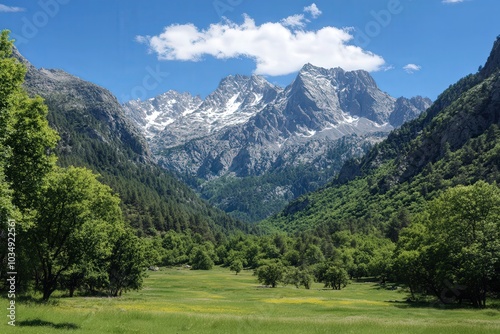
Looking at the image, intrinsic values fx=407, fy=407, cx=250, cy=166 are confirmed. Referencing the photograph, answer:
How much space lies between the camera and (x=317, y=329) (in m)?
34.9

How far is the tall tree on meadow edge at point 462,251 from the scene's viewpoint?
57.9 meters

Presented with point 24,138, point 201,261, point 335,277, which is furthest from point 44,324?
point 201,261

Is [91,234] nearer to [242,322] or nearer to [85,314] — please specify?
[85,314]

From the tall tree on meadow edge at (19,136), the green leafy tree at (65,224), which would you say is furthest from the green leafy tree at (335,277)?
the tall tree on meadow edge at (19,136)

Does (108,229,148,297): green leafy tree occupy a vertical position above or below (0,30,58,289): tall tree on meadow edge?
below

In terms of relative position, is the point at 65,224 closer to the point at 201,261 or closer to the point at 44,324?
the point at 44,324

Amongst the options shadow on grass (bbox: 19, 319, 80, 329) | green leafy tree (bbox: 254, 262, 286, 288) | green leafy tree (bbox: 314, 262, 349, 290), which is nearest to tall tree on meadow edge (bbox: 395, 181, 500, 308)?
green leafy tree (bbox: 314, 262, 349, 290)

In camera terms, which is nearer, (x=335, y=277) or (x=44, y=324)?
(x=44, y=324)

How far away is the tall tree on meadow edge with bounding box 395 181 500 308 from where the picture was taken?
57.9 metres

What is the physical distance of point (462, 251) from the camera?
59781 millimetres

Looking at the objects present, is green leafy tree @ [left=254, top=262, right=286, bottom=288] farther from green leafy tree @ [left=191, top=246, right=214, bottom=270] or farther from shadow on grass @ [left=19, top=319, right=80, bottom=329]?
green leafy tree @ [left=191, top=246, right=214, bottom=270]

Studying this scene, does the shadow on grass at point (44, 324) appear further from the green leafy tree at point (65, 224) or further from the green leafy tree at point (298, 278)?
the green leafy tree at point (298, 278)

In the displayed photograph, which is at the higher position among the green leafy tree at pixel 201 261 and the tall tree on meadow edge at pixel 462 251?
Result: the tall tree on meadow edge at pixel 462 251

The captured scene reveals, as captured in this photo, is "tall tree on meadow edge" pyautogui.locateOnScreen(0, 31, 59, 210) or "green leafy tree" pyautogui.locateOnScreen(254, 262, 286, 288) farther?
"green leafy tree" pyautogui.locateOnScreen(254, 262, 286, 288)
